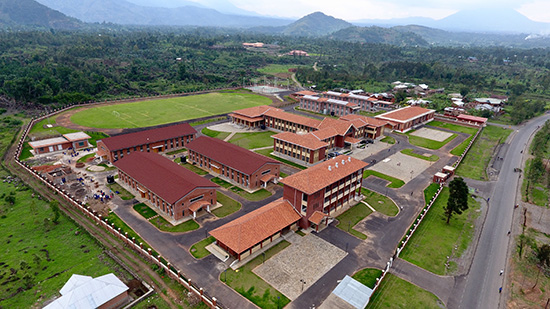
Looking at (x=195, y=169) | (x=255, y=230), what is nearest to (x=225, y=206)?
(x=255, y=230)

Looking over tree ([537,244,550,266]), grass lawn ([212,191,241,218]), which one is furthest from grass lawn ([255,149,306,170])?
tree ([537,244,550,266])

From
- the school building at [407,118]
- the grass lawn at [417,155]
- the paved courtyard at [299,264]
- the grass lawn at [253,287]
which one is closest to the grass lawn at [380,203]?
the paved courtyard at [299,264]

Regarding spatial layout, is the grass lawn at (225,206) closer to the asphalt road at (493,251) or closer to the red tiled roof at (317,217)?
the red tiled roof at (317,217)

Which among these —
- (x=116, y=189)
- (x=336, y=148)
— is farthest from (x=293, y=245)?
(x=336, y=148)

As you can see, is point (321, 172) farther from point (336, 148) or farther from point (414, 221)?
point (336, 148)

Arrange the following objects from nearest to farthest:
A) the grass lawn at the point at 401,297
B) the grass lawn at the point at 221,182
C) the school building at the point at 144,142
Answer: the grass lawn at the point at 401,297, the grass lawn at the point at 221,182, the school building at the point at 144,142

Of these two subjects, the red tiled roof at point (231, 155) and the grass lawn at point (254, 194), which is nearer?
the grass lawn at point (254, 194)

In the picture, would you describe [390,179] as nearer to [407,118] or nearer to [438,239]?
[438,239]
